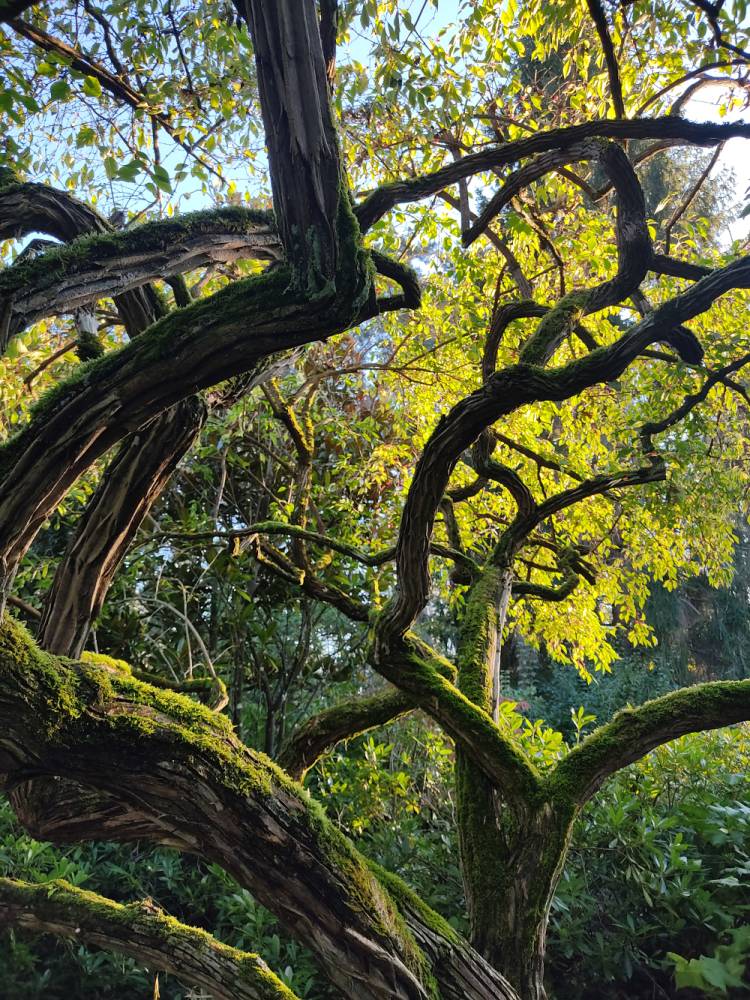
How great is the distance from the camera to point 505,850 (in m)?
3.07

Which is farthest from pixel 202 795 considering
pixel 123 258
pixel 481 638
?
pixel 481 638

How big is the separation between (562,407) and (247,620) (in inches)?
137

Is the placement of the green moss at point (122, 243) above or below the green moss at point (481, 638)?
above

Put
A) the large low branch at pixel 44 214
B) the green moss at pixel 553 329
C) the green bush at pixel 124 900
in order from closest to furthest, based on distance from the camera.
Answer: the large low branch at pixel 44 214, the green moss at pixel 553 329, the green bush at pixel 124 900

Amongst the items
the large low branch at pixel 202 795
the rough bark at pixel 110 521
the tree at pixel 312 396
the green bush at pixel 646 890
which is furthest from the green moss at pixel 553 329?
the green bush at pixel 646 890

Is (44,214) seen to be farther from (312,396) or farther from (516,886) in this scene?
(312,396)

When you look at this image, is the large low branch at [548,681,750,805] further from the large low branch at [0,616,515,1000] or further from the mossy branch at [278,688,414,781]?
the large low branch at [0,616,515,1000]

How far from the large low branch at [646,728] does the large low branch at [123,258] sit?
247cm

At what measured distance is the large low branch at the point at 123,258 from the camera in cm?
176

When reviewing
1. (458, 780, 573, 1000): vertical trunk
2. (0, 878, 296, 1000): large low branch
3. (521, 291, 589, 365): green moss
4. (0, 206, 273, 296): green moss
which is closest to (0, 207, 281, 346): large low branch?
(0, 206, 273, 296): green moss

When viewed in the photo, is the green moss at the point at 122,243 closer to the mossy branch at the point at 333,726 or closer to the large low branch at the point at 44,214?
the large low branch at the point at 44,214

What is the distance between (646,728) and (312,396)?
12.3ft

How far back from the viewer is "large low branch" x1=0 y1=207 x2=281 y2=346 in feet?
5.76

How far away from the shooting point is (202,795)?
6.12 feet
